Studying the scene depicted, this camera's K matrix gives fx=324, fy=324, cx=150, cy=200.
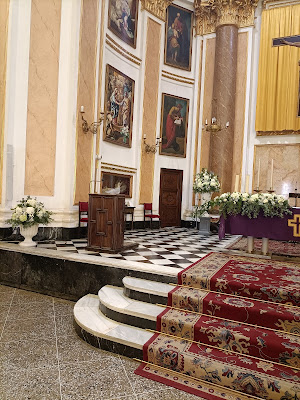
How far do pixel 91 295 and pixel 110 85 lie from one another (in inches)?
248

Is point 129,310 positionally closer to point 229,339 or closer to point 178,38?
point 229,339

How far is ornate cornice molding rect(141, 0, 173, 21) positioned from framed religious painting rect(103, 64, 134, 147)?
257cm

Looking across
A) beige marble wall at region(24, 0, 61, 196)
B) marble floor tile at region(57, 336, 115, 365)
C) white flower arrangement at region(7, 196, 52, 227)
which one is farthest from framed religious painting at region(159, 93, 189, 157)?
marble floor tile at region(57, 336, 115, 365)

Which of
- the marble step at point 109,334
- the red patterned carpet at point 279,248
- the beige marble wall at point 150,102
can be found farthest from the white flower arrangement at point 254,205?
the beige marble wall at point 150,102

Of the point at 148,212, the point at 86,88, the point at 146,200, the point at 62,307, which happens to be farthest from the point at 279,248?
the point at 86,88

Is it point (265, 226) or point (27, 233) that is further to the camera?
point (27, 233)

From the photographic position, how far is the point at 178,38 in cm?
1169

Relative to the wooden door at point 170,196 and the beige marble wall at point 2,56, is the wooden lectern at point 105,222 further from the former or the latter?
the wooden door at point 170,196

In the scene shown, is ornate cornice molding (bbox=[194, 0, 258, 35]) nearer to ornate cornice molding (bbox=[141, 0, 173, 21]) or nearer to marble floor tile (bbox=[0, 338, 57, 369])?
ornate cornice molding (bbox=[141, 0, 173, 21])

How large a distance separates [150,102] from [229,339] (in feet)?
29.4

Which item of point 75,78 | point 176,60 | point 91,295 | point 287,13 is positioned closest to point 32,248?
point 91,295

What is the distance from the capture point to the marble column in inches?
432

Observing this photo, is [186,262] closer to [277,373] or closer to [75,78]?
[277,373]

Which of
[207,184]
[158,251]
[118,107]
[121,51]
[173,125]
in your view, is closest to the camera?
[158,251]
